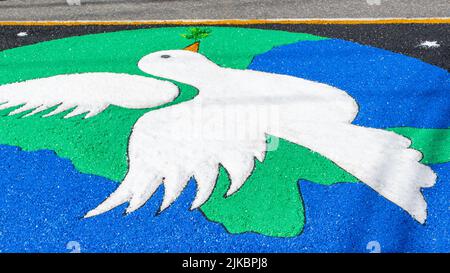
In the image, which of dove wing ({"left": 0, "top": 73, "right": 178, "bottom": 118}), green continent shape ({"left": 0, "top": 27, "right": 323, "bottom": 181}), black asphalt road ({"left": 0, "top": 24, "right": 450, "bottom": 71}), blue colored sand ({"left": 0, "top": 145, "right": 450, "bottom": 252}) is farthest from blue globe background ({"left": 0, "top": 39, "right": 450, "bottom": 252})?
black asphalt road ({"left": 0, "top": 24, "right": 450, "bottom": 71})

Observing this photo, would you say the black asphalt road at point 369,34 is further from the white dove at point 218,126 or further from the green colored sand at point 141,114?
the white dove at point 218,126

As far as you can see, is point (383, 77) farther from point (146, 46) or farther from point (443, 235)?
point (146, 46)

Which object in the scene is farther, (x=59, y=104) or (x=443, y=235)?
(x=59, y=104)

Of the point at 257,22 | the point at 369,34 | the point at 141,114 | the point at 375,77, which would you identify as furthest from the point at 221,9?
the point at 141,114

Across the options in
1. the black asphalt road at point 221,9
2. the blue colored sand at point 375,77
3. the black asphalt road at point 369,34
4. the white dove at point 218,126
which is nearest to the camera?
the white dove at point 218,126

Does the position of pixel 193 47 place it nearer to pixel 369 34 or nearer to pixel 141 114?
pixel 141 114

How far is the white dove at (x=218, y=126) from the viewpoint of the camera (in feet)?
9.64

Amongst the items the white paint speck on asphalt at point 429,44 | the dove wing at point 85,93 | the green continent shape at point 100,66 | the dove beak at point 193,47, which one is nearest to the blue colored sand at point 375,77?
the green continent shape at point 100,66

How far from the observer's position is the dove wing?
3.79 meters

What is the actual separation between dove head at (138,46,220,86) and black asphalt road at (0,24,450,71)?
106cm

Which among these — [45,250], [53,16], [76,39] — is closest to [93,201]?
[45,250]

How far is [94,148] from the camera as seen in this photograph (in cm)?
330

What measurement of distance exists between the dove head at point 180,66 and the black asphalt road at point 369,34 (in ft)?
3.48
